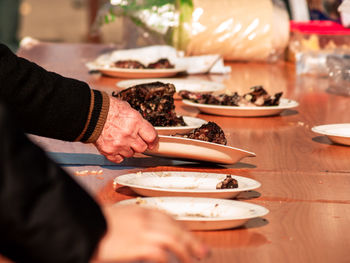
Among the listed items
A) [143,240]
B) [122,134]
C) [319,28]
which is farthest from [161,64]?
[143,240]

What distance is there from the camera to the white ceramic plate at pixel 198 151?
65.3 inches

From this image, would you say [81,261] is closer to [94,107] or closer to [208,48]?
[94,107]

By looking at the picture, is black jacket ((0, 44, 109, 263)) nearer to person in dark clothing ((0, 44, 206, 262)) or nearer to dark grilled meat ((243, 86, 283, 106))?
person in dark clothing ((0, 44, 206, 262))

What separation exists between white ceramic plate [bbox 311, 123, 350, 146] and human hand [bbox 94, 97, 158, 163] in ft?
1.72

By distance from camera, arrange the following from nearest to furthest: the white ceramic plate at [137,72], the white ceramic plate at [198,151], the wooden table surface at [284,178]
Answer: the wooden table surface at [284,178], the white ceramic plate at [198,151], the white ceramic plate at [137,72]

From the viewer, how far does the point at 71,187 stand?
830 mm

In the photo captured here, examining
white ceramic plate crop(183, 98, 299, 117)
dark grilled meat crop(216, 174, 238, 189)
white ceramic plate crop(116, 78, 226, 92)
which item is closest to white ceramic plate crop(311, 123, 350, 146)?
white ceramic plate crop(183, 98, 299, 117)

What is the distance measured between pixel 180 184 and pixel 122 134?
0.35m

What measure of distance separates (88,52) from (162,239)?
3619 millimetres

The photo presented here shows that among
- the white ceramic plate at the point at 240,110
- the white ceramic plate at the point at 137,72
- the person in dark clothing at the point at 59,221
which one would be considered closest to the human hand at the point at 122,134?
the white ceramic plate at the point at 240,110

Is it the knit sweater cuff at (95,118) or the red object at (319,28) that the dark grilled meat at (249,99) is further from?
the red object at (319,28)

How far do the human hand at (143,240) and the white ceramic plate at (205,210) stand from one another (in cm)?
29

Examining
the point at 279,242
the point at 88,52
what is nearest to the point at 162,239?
the point at 279,242

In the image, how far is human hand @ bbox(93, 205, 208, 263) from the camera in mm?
860
